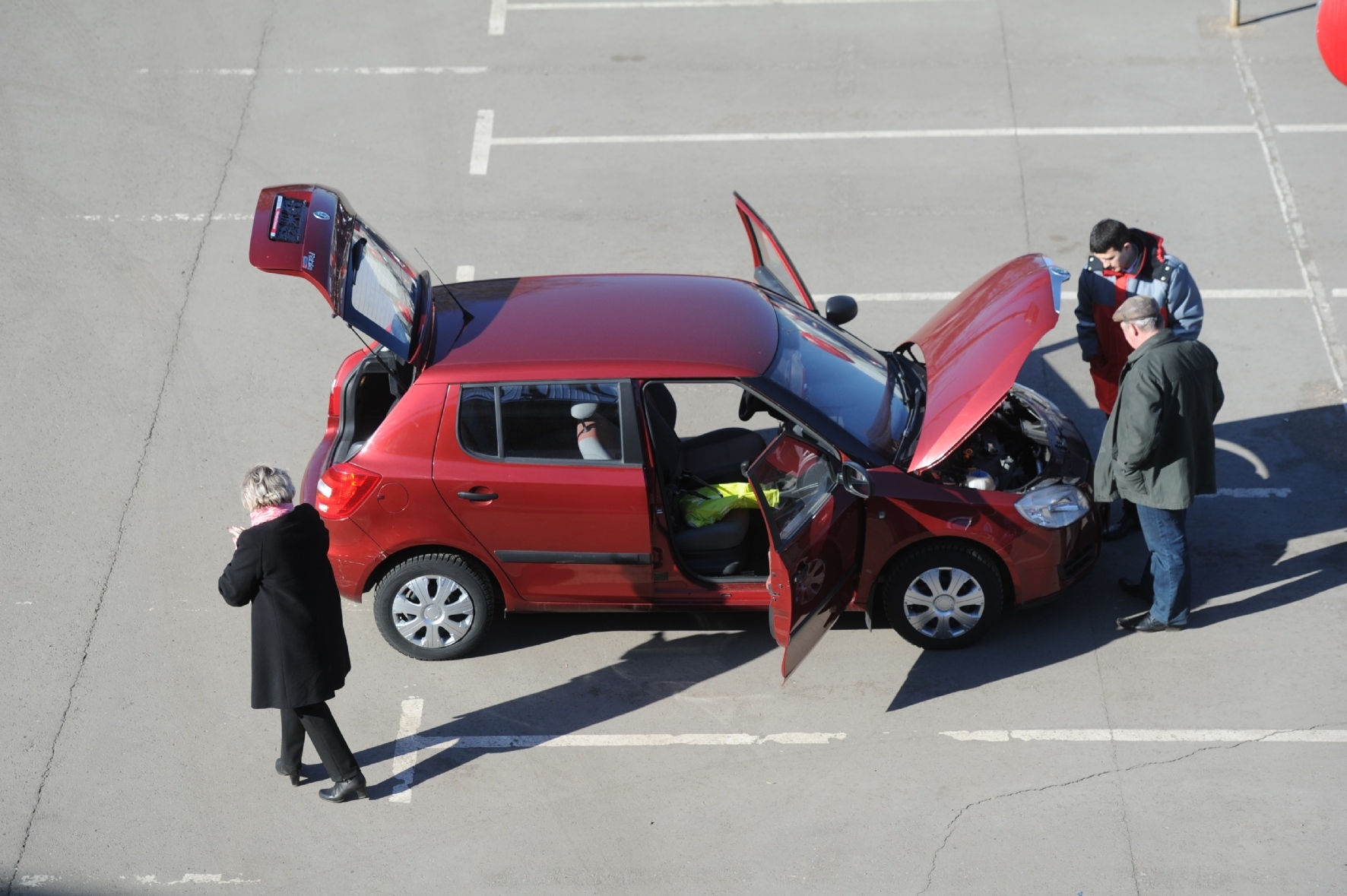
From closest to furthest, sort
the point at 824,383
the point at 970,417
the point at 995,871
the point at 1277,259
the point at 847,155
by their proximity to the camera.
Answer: the point at 995,871 < the point at 970,417 < the point at 824,383 < the point at 1277,259 < the point at 847,155

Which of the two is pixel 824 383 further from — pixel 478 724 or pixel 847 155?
pixel 847 155

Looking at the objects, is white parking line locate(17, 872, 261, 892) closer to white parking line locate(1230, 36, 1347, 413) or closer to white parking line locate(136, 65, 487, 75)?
white parking line locate(1230, 36, 1347, 413)

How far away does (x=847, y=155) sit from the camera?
10.9m

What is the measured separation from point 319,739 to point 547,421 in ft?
5.87

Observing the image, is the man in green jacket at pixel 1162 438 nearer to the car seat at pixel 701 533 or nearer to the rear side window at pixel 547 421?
the car seat at pixel 701 533

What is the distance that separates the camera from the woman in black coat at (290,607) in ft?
18.2

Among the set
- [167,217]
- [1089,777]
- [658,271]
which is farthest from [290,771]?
[167,217]

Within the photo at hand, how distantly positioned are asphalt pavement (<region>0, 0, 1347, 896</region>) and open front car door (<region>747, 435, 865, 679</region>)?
1.96ft

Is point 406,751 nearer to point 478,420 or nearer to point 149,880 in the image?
point 149,880

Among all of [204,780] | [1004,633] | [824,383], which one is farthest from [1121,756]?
[204,780]

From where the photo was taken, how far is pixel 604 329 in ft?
Result: 21.3

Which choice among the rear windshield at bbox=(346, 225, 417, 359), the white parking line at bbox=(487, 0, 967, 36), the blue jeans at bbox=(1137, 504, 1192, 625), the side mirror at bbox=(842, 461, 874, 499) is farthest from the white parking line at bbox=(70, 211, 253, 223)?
the blue jeans at bbox=(1137, 504, 1192, 625)

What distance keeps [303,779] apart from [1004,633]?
3.61 m

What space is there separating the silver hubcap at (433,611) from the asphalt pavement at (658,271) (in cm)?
20
